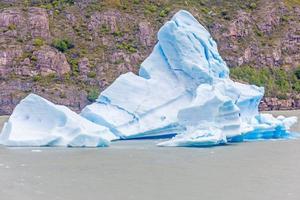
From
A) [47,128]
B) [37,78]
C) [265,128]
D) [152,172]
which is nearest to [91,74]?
[37,78]

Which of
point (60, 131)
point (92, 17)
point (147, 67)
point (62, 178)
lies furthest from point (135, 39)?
point (62, 178)

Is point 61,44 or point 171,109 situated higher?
point 171,109

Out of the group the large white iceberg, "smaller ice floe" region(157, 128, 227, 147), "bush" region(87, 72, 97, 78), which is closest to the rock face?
"bush" region(87, 72, 97, 78)

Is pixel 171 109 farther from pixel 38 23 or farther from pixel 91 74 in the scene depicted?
pixel 38 23

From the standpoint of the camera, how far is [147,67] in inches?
1302

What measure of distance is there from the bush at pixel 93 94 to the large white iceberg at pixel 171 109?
2393 cm

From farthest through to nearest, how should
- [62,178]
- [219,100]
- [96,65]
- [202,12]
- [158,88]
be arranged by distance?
[202,12] < [96,65] < [158,88] < [219,100] < [62,178]

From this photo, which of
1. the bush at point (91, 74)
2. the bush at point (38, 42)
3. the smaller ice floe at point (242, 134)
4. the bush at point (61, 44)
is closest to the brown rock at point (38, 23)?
the bush at point (38, 42)

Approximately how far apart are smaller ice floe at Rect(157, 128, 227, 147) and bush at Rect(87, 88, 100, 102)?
93.8ft

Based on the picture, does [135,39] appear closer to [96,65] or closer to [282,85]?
[96,65]

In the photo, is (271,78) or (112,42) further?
(271,78)

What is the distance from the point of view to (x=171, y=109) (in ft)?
104

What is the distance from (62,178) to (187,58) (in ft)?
36.7

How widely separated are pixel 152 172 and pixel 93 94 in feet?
115
